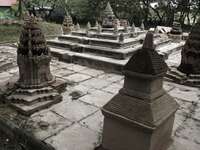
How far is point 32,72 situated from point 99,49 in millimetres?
4703

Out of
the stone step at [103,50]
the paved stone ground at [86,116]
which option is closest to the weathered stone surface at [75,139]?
the paved stone ground at [86,116]

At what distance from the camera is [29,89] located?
5250 mm

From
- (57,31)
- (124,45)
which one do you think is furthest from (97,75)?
(57,31)

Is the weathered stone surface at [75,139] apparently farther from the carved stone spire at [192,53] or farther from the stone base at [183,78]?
the carved stone spire at [192,53]

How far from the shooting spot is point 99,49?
9516mm

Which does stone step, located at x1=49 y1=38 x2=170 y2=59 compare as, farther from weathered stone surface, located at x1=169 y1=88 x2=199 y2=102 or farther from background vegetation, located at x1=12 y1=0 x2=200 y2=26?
background vegetation, located at x1=12 y1=0 x2=200 y2=26

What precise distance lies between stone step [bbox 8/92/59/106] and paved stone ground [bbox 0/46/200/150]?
0.28 meters

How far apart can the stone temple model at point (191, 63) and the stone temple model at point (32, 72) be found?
4.22 m

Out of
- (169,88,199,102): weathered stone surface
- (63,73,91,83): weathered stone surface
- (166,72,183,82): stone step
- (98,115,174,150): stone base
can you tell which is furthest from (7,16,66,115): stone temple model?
(166,72,183,82): stone step

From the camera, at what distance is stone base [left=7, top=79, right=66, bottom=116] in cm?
487

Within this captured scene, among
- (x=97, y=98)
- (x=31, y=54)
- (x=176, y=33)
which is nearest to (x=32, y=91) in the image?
(x=31, y=54)

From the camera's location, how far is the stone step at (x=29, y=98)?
16.4 ft

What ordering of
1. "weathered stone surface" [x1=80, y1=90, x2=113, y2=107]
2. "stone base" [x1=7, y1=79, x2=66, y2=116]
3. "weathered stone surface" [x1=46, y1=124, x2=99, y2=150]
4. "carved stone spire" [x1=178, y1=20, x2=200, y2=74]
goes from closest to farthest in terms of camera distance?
"weathered stone surface" [x1=46, y1=124, x2=99, y2=150] → "stone base" [x1=7, y1=79, x2=66, y2=116] → "weathered stone surface" [x1=80, y1=90, x2=113, y2=107] → "carved stone spire" [x1=178, y1=20, x2=200, y2=74]

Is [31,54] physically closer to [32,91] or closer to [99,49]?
[32,91]
